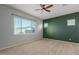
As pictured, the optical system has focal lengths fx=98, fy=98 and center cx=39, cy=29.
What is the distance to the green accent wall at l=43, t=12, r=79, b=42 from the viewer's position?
6913 mm

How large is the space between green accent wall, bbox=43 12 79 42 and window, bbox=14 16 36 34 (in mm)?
1942

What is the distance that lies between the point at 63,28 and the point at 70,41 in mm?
1215

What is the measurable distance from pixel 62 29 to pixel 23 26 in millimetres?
3241

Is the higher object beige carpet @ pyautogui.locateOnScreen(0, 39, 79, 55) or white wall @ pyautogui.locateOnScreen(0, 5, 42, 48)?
white wall @ pyautogui.locateOnScreen(0, 5, 42, 48)

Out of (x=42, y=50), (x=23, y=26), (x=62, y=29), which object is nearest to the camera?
(x=42, y=50)

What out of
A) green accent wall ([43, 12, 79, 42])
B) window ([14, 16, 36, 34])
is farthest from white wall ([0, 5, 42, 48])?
green accent wall ([43, 12, 79, 42])

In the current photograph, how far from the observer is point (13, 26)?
5578 millimetres

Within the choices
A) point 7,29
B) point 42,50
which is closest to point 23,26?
point 7,29

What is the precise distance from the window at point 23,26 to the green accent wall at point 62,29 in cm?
194

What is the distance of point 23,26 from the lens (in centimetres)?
669

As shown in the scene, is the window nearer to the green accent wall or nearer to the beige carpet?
the beige carpet

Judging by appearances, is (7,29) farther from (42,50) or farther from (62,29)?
(62,29)
